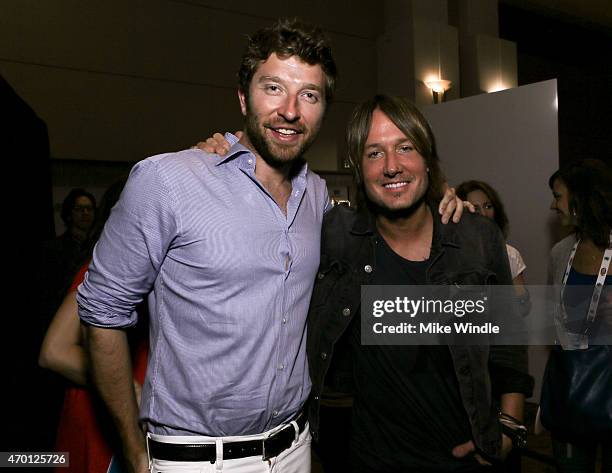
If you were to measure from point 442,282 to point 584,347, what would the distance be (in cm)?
84

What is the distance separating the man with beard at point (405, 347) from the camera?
1506 mm

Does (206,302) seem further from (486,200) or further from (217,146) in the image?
(486,200)

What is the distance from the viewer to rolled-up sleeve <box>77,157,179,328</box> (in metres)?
1.20

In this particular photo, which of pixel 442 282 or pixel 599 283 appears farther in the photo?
pixel 599 283

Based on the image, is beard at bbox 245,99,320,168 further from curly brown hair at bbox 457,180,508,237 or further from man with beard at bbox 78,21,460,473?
curly brown hair at bbox 457,180,508,237

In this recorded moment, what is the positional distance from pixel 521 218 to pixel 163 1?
4081 mm

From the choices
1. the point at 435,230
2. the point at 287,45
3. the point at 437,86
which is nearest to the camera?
the point at 287,45

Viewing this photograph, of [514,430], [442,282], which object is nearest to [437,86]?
[442,282]

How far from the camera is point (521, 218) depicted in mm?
4156

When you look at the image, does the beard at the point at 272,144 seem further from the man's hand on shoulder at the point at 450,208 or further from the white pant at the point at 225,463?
the white pant at the point at 225,463

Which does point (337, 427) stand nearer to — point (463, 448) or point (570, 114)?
point (463, 448)

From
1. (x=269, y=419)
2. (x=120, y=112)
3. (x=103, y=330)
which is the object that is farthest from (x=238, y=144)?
(x=120, y=112)

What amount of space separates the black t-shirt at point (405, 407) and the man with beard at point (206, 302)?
0.28m

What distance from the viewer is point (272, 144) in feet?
4.53
